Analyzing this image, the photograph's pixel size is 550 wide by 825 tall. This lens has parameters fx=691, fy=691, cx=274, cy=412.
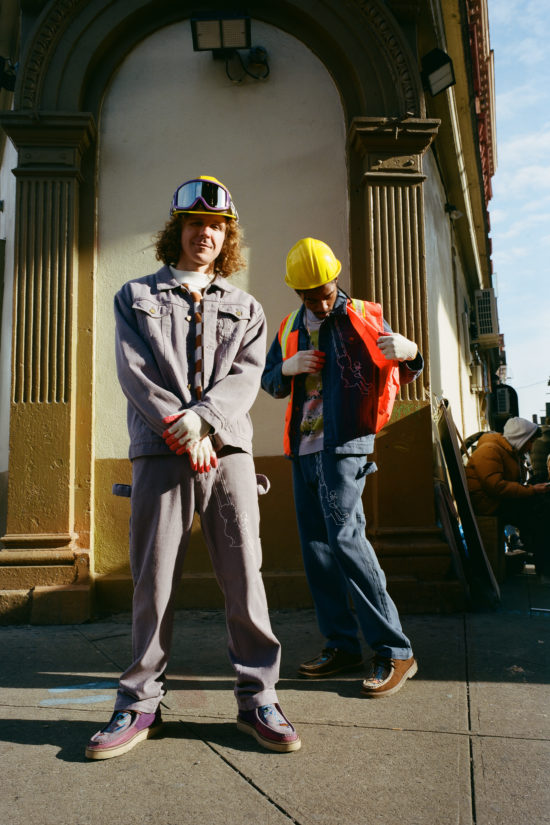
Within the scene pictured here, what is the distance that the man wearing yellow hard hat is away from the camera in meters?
3.10

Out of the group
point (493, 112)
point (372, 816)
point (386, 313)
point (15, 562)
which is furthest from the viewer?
point (493, 112)

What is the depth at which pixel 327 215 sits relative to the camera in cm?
521

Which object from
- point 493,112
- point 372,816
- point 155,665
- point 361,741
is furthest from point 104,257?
point 493,112

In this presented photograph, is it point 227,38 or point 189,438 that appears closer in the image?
point 189,438

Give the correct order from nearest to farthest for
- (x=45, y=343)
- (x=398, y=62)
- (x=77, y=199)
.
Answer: (x=45, y=343)
(x=77, y=199)
(x=398, y=62)

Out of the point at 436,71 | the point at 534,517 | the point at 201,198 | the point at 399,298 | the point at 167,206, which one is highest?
the point at 436,71

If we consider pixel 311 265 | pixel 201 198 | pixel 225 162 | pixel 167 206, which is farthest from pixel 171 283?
pixel 225 162

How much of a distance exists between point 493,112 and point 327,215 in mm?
8813

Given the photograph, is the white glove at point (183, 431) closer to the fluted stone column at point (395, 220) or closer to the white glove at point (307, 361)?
the white glove at point (307, 361)

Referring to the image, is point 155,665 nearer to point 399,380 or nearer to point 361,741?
point 361,741

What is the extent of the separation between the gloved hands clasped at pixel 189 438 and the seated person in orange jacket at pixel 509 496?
397cm

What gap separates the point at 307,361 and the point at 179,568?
119 centimetres

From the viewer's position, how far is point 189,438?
2.40 meters

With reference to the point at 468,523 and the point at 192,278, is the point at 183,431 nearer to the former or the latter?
the point at 192,278
